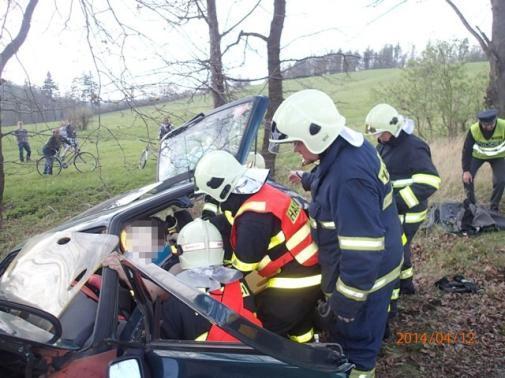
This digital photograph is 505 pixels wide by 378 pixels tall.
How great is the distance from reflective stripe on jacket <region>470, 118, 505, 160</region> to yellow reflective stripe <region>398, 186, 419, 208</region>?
356 cm

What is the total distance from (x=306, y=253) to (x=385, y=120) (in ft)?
5.93

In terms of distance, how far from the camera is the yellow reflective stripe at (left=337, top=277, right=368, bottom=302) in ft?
7.54

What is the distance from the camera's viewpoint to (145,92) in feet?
17.1

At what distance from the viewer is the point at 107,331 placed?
1.76 meters

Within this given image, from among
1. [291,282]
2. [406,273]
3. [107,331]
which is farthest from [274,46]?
[107,331]

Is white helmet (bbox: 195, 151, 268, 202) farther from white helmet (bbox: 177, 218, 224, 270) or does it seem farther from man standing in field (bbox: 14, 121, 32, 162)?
man standing in field (bbox: 14, 121, 32, 162)

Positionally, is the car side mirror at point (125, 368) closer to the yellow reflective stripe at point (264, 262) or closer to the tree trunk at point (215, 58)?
the yellow reflective stripe at point (264, 262)

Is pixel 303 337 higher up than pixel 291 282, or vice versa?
pixel 291 282

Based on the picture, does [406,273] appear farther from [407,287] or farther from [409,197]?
[409,197]

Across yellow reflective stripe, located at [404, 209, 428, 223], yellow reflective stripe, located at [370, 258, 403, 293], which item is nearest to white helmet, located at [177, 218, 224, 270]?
yellow reflective stripe, located at [370, 258, 403, 293]

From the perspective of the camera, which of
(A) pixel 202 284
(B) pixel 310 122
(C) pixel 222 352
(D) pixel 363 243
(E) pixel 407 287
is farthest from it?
(E) pixel 407 287

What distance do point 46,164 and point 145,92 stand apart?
11.6 m

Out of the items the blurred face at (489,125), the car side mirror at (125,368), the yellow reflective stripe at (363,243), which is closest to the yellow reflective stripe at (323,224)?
the yellow reflective stripe at (363,243)

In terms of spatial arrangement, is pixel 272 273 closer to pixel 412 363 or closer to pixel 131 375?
pixel 131 375
